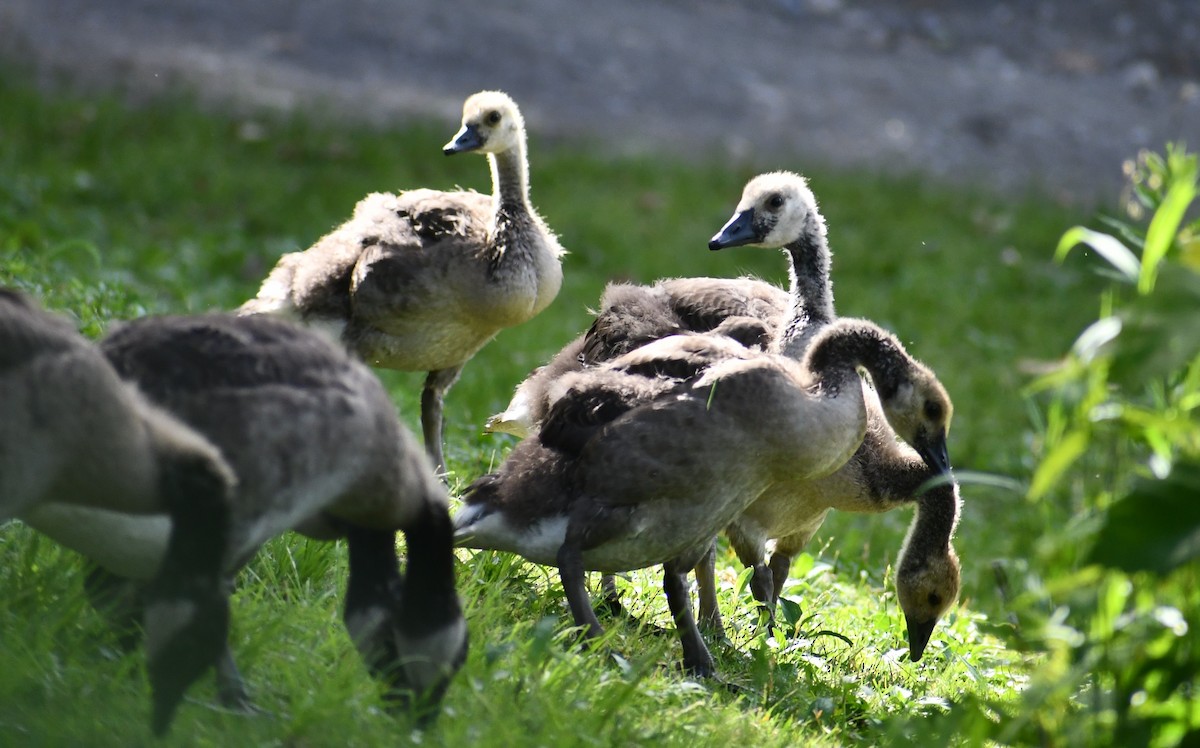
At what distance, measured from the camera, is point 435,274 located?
A: 6367 mm

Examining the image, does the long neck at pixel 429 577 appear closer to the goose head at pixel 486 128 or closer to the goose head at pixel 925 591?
the goose head at pixel 925 591

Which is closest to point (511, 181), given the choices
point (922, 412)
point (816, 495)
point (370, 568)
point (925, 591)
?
point (816, 495)

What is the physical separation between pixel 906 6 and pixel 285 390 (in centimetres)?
1646

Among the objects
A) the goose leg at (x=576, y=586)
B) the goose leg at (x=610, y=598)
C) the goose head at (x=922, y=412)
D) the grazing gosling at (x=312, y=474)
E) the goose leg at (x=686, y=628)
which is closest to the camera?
the grazing gosling at (x=312, y=474)

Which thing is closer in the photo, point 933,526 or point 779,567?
point 933,526

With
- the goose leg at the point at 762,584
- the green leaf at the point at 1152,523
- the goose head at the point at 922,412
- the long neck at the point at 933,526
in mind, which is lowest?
the goose leg at the point at 762,584

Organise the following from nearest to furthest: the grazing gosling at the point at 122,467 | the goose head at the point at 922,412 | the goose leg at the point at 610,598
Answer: the grazing gosling at the point at 122,467, the goose head at the point at 922,412, the goose leg at the point at 610,598

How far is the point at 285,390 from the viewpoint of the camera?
3619 mm

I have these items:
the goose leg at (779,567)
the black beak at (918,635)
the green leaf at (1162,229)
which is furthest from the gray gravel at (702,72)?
the green leaf at (1162,229)

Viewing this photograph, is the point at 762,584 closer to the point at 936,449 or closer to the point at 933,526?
the point at 933,526

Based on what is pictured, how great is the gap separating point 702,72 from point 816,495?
10471 mm

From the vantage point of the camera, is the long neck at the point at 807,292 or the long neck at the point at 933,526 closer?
the long neck at the point at 933,526

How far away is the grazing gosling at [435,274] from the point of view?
6383 mm

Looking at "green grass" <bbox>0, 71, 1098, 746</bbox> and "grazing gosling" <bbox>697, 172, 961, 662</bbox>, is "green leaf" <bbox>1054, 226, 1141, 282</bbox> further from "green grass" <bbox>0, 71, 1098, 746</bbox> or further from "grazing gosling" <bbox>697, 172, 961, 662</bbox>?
"grazing gosling" <bbox>697, 172, 961, 662</bbox>
